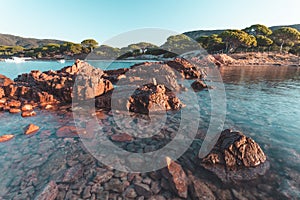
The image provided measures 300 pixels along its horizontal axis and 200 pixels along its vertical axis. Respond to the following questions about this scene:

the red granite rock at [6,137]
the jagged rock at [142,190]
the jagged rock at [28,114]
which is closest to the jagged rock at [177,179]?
the jagged rock at [142,190]

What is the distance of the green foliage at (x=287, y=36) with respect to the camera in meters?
66.8

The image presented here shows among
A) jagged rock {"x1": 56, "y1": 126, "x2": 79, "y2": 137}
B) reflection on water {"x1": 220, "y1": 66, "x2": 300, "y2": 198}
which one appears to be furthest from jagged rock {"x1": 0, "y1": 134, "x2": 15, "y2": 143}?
reflection on water {"x1": 220, "y1": 66, "x2": 300, "y2": 198}

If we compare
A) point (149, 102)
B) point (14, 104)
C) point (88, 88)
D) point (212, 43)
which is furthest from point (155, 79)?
point (212, 43)

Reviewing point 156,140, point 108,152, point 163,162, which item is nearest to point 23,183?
point 108,152

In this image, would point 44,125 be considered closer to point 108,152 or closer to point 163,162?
point 108,152

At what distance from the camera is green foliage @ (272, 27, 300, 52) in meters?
66.8

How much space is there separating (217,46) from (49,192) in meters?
87.3

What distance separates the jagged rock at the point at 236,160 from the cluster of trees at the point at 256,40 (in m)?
71.0

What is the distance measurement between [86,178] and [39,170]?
5.97 ft

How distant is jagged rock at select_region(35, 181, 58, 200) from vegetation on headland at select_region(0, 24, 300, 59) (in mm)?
72102

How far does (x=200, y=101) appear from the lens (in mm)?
14227

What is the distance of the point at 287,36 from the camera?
225ft

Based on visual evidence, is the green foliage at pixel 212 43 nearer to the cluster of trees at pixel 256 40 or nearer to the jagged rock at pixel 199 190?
the cluster of trees at pixel 256 40

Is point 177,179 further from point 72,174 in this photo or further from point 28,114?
point 28,114
